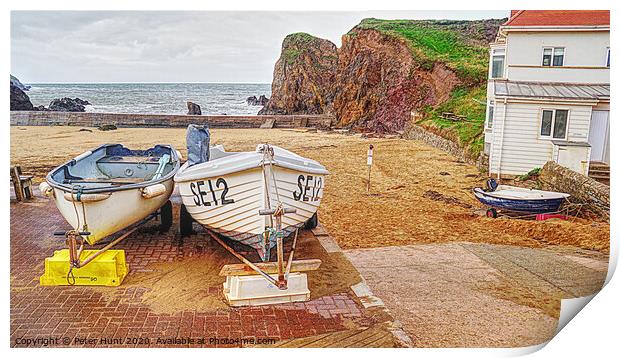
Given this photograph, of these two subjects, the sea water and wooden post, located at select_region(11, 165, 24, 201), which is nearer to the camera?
wooden post, located at select_region(11, 165, 24, 201)

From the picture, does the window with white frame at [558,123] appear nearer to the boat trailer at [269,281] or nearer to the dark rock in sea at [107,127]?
the boat trailer at [269,281]

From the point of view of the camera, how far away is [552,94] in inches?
350

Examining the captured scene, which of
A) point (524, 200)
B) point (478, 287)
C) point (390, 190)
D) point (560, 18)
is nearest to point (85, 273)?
point (478, 287)

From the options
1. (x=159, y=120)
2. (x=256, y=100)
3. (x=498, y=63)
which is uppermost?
(x=498, y=63)

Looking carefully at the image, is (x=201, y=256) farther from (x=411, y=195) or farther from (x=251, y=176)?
(x=411, y=195)

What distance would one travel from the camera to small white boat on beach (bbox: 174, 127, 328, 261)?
191 inches

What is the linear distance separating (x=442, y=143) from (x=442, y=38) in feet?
32.8

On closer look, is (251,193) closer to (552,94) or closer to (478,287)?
(478,287)

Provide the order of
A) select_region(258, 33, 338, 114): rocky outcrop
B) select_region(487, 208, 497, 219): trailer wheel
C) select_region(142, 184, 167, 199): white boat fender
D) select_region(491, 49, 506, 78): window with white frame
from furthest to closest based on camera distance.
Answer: select_region(258, 33, 338, 114): rocky outcrop < select_region(491, 49, 506, 78): window with white frame < select_region(487, 208, 497, 219): trailer wheel < select_region(142, 184, 167, 199): white boat fender

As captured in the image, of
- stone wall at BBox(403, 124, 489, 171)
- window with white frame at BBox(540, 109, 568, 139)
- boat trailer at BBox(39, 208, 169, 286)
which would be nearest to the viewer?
boat trailer at BBox(39, 208, 169, 286)

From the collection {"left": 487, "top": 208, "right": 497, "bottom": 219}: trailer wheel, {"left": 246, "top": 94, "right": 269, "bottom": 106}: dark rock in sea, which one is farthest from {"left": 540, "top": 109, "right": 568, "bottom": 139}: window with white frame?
{"left": 246, "top": 94, "right": 269, "bottom": 106}: dark rock in sea

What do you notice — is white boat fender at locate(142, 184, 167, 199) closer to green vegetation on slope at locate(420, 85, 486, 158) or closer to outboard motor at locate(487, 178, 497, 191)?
outboard motor at locate(487, 178, 497, 191)

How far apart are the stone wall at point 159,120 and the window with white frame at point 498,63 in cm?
1189

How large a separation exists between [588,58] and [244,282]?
7.56 meters
